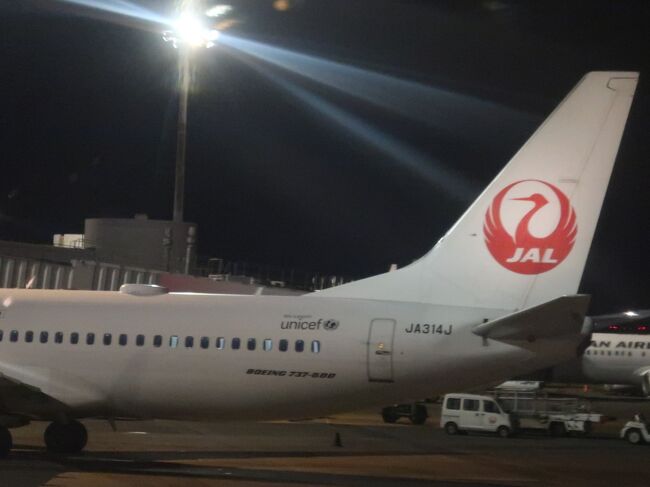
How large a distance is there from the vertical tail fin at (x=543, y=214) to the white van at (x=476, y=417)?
58.3 feet

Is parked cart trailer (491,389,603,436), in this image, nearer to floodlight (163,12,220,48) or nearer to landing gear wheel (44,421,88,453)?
landing gear wheel (44,421,88,453)

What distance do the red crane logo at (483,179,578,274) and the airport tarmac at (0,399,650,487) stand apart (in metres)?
5.04

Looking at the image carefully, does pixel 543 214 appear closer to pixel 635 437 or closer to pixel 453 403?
pixel 635 437

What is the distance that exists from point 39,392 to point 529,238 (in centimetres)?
1194

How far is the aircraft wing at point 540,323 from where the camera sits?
1973cm

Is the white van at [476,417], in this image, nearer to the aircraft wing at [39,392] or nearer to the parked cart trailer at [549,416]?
the parked cart trailer at [549,416]

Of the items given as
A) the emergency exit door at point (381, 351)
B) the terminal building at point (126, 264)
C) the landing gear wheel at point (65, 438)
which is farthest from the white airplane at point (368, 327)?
the terminal building at point (126, 264)

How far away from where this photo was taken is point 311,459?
2731 cm

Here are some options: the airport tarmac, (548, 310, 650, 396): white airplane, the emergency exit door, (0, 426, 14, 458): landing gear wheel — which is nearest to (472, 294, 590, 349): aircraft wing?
the emergency exit door

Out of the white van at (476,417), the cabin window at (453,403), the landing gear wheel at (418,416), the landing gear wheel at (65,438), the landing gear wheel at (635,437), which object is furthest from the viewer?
the landing gear wheel at (418,416)

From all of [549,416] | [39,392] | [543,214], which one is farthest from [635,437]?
[39,392]

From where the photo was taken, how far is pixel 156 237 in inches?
2055

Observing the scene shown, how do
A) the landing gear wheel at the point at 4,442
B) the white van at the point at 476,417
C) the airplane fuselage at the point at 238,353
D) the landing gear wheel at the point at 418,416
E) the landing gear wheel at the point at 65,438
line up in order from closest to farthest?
the airplane fuselage at the point at 238,353
the landing gear wheel at the point at 4,442
the landing gear wheel at the point at 65,438
the white van at the point at 476,417
the landing gear wheel at the point at 418,416

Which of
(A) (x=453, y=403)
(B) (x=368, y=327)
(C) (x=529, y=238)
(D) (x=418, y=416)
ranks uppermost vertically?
(C) (x=529, y=238)
